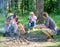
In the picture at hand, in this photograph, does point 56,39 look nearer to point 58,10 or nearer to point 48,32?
point 48,32

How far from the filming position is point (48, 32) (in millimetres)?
13234

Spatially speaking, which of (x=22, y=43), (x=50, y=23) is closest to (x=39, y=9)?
(x=50, y=23)

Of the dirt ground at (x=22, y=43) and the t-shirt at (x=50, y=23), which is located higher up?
the t-shirt at (x=50, y=23)

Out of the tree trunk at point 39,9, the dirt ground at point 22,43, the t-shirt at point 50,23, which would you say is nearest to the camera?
the dirt ground at point 22,43

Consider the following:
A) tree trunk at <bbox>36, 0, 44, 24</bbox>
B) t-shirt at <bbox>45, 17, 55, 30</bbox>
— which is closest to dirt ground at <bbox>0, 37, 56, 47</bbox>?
t-shirt at <bbox>45, 17, 55, 30</bbox>

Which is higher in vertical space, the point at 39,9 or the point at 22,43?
the point at 39,9

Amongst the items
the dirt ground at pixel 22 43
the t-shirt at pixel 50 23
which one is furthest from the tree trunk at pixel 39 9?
the dirt ground at pixel 22 43

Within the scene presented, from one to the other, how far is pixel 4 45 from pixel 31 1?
26617 mm

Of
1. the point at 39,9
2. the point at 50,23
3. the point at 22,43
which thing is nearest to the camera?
the point at 22,43

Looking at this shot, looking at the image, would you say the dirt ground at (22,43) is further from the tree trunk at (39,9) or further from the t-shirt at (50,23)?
the tree trunk at (39,9)

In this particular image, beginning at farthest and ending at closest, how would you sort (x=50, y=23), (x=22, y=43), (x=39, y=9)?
1. (x=39, y=9)
2. (x=50, y=23)
3. (x=22, y=43)

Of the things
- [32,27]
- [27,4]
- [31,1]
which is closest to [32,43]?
[32,27]

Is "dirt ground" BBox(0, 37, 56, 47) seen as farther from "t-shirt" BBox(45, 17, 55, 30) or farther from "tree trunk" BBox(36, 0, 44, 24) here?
→ "tree trunk" BBox(36, 0, 44, 24)

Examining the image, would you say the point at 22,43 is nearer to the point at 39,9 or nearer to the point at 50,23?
the point at 50,23
